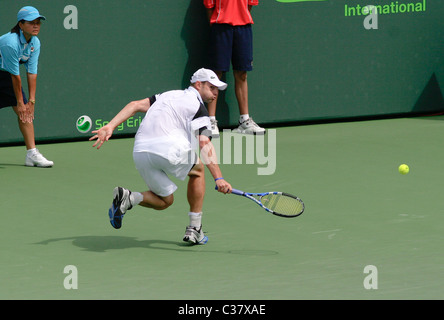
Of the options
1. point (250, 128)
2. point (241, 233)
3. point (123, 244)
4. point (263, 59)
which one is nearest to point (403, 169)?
point (241, 233)

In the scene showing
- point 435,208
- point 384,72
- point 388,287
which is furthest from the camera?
point 384,72

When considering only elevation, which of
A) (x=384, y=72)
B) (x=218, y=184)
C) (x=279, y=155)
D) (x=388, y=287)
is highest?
(x=384, y=72)

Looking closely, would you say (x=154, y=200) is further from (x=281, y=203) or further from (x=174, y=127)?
(x=281, y=203)

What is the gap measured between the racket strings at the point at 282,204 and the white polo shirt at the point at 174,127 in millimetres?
667

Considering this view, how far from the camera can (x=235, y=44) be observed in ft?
41.5

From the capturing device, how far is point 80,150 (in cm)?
1177

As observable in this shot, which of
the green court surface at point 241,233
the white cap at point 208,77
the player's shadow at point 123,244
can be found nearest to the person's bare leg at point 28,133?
the green court surface at point 241,233

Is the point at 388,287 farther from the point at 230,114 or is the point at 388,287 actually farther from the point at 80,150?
the point at 230,114

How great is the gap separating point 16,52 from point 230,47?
10.4 feet

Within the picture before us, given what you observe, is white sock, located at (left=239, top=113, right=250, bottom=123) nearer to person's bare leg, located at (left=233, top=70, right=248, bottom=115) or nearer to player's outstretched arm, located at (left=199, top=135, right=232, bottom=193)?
person's bare leg, located at (left=233, top=70, right=248, bottom=115)

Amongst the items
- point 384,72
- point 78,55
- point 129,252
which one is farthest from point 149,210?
point 384,72

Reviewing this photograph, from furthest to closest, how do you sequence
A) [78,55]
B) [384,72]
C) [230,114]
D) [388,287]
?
[384,72]
[230,114]
[78,55]
[388,287]

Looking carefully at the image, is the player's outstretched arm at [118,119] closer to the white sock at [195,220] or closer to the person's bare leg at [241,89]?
the white sock at [195,220]

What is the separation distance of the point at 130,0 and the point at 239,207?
4587mm
